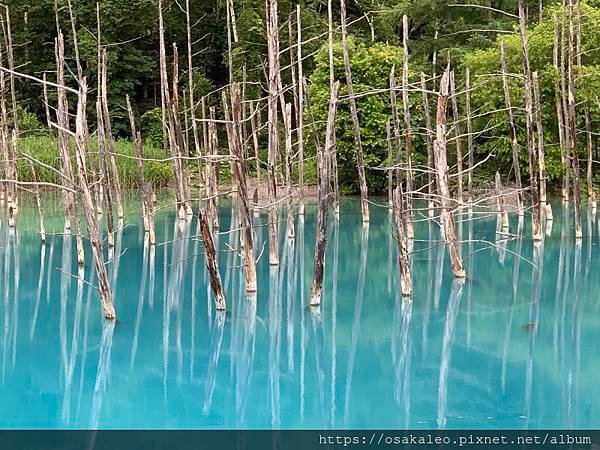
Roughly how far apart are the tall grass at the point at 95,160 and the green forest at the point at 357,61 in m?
0.06

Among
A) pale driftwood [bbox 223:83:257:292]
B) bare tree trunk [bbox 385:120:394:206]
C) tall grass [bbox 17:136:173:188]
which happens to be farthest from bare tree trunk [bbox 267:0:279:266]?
tall grass [bbox 17:136:173:188]

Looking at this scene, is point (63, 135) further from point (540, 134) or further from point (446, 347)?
point (540, 134)

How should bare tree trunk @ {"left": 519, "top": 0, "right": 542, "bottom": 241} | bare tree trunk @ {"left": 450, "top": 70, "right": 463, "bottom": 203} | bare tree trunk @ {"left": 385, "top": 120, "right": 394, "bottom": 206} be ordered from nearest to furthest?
bare tree trunk @ {"left": 450, "top": 70, "right": 463, "bottom": 203} < bare tree trunk @ {"left": 385, "top": 120, "right": 394, "bottom": 206} < bare tree trunk @ {"left": 519, "top": 0, "right": 542, "bottom": 241}

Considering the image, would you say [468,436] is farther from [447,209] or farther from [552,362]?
[447,209]

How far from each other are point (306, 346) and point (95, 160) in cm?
1522

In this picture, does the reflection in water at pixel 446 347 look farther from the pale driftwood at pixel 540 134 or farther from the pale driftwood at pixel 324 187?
the pale driftwood at pixel 540 134

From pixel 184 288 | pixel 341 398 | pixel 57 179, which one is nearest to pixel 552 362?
pixel 341 398

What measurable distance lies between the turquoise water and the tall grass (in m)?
8.77

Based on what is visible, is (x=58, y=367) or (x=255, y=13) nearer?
(x=58, y=367)

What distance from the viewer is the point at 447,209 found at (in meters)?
9.86

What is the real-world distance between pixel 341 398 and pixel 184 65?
91.4 feet

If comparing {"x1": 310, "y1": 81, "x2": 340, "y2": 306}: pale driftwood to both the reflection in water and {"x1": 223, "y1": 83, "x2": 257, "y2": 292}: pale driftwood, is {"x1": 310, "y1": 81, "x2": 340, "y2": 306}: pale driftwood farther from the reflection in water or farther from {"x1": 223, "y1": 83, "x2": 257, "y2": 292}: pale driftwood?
the reflection in water

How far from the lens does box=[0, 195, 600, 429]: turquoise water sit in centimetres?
608

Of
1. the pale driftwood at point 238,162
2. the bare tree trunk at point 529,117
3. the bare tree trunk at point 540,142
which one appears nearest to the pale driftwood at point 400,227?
the pale driftwood at point 238,162
